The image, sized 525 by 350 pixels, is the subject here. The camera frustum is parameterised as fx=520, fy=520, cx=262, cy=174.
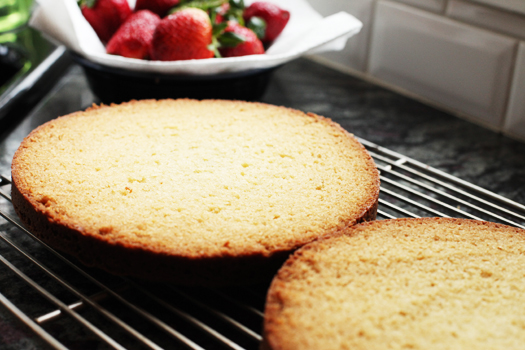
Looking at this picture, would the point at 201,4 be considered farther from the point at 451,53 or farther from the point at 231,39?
the point at 451,53

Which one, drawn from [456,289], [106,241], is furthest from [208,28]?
[456,289]

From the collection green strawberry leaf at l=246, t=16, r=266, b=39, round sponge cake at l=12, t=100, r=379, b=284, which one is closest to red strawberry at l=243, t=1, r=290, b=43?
green strawberry leaf at l=246, t=16, r=266, b=39

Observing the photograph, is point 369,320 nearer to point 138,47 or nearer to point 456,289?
point 456,289

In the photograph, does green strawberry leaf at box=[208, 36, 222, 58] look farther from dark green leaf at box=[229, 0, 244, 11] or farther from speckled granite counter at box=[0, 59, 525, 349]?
speckled granite counter at box=[0, 59, 525, 349]

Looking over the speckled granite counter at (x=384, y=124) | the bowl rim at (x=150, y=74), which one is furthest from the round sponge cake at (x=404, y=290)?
the bowl rim at (x=150, y=74)

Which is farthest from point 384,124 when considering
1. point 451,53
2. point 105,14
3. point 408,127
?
point 105,14

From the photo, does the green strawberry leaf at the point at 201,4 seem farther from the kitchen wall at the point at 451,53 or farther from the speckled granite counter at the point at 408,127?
the kitchen wall at the point at 451,53
